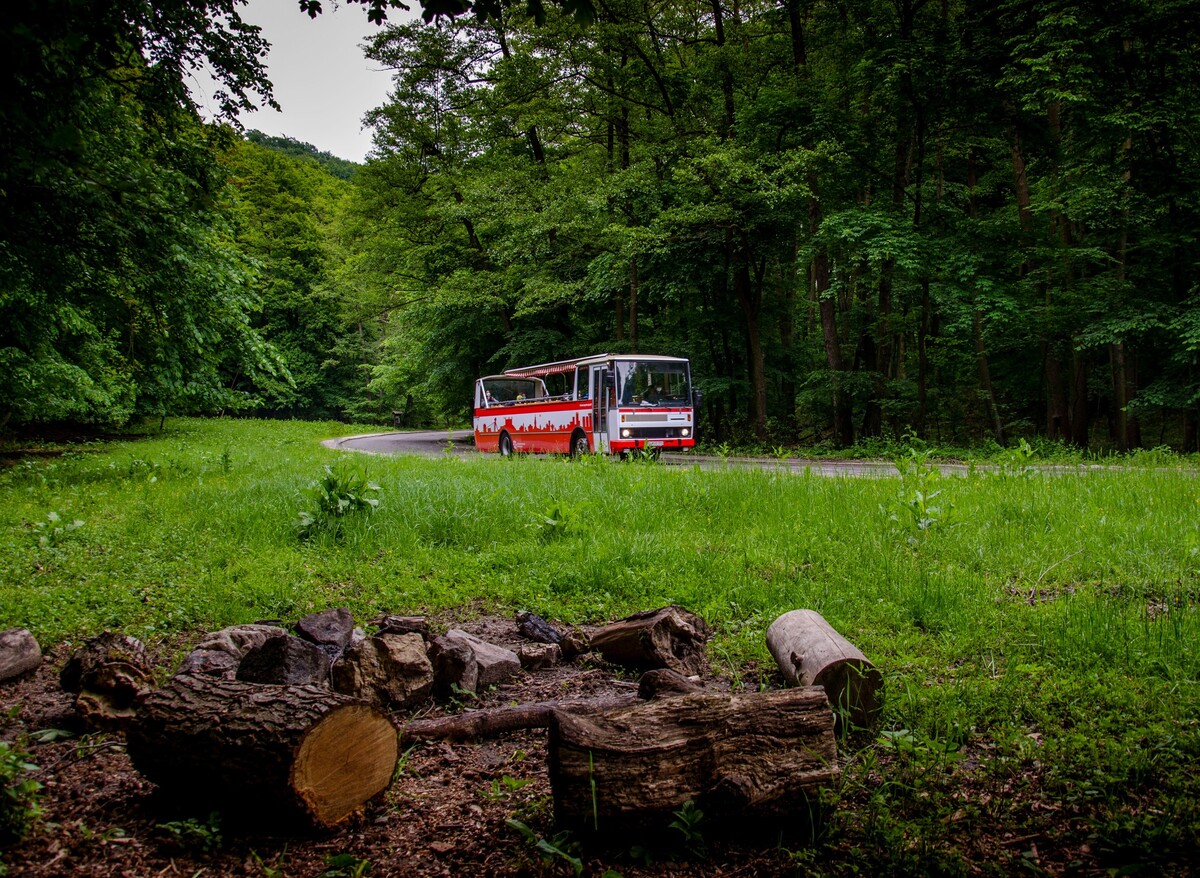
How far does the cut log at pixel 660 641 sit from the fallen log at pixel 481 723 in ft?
1.47

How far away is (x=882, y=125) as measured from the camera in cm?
1705

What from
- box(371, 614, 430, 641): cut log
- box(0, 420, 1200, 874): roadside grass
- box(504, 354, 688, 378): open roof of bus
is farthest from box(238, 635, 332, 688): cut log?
box(504, 354, 688, 378): open roof of bus

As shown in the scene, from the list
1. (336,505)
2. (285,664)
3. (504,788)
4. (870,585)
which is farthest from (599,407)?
(504,788)

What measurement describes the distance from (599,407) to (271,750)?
50.2 feet

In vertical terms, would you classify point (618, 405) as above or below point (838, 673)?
above

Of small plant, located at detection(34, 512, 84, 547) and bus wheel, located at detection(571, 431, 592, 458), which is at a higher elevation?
bus wheel, located at detection(571, 431, 592, 458)

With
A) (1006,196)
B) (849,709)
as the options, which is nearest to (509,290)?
(1006,196)

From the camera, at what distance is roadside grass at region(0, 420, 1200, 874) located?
8.73 feet

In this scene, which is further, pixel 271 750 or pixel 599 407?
pixel 599 407

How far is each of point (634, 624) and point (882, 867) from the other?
1.91 metres

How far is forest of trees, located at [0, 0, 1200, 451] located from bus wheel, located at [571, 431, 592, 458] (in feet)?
13.9

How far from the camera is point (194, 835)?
250cm

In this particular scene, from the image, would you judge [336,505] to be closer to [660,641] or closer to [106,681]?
[106,681]

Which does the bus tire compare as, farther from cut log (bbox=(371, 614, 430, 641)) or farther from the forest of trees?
cut log (bbox=(371, 614, 430, 641))
